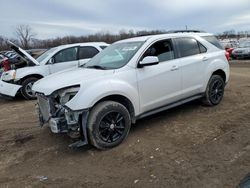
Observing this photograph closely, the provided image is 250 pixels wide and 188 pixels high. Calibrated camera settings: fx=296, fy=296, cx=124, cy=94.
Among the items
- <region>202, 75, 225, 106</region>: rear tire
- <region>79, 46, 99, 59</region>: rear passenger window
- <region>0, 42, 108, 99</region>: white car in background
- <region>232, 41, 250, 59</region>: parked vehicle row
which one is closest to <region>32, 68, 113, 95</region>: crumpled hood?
<region>202, 75, 225, 106</region>: rear tire

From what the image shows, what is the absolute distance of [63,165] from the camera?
4383 millimetres

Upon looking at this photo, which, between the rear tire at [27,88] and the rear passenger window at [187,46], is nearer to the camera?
the rear passenger window at [187,46]

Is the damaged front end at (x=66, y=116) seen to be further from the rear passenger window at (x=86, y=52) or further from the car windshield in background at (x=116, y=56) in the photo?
the rear passenger window at (x=86, y=52)

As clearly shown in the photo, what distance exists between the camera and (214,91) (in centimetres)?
677

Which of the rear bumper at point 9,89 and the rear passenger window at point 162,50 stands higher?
the rear passenger window at point 162,50

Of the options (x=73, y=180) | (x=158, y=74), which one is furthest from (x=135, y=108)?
(x=73, y=180)

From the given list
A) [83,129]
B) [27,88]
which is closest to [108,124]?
[83,129]

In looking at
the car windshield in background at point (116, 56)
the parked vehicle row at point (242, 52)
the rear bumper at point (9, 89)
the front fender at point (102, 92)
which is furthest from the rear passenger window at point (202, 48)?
the parked vehicle row at point (242, 52)

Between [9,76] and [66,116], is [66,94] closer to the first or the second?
[66,116]

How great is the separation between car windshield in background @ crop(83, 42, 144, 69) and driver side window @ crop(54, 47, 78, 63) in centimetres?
428

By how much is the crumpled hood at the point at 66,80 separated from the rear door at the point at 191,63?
1.75 m

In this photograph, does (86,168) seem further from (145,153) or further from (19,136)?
(19,136)

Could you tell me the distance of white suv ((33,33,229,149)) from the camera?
4.54 meters

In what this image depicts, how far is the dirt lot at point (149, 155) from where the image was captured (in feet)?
12.5
